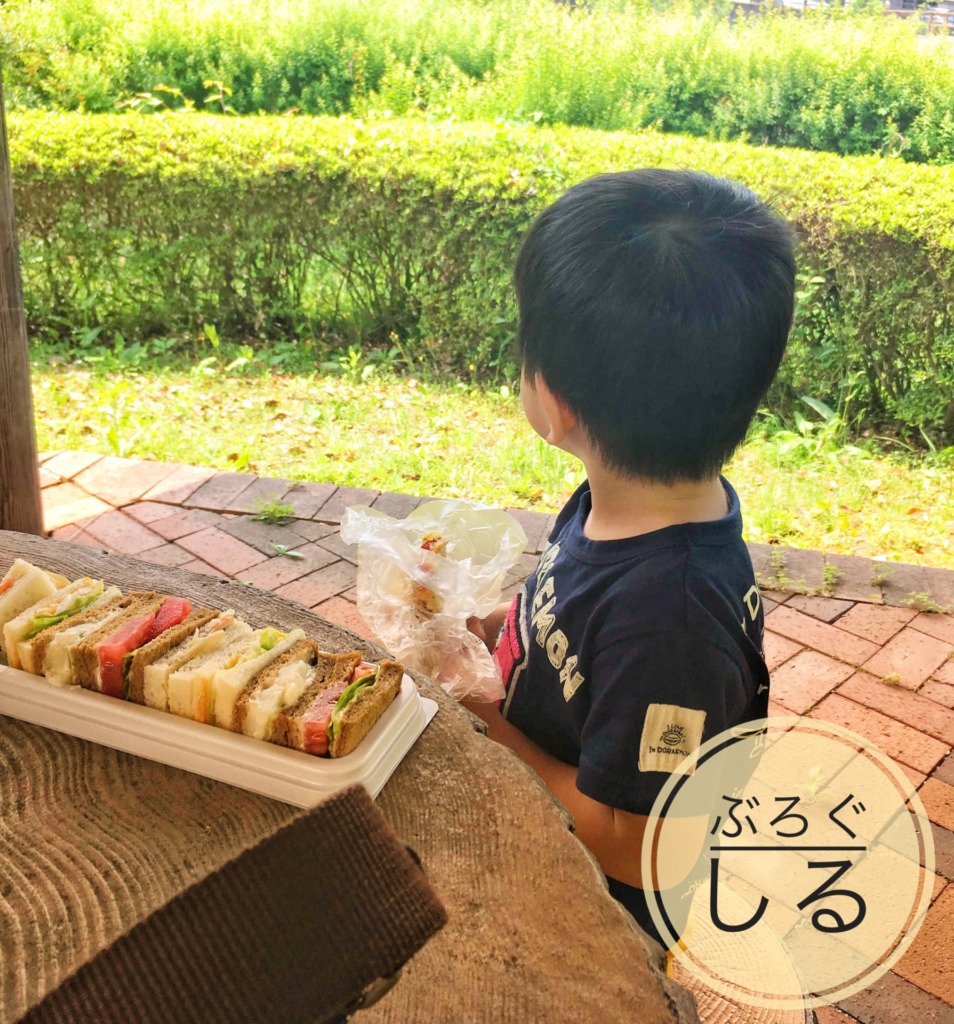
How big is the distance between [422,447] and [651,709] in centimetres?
314

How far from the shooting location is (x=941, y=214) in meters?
4.03

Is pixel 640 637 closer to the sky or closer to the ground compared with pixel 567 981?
closer to the sky

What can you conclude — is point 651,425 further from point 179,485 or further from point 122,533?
point 179,485

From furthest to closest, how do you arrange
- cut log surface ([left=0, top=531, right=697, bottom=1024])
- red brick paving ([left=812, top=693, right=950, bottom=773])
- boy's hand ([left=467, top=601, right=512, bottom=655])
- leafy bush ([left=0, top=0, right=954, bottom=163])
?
leafy bush ([left=0, top=0, right=954, bottom=163])
red brick paving ([left=812, top=693, right=950, bottom=773])
boy's hand ([left=467, top=601, right=512, bottom=655])
cut log surface ([left=0, top=531, right=697, bottom=1024])

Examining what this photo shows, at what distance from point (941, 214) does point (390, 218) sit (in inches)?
102

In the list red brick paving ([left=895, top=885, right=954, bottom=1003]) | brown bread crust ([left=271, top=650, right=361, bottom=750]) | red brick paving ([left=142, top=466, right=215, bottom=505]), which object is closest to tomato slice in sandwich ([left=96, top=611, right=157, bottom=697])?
brown bread crust ([left=271, top=650, right=361, bottom=750])

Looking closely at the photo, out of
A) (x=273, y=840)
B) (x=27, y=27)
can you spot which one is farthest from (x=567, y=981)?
(x=27, y=27)

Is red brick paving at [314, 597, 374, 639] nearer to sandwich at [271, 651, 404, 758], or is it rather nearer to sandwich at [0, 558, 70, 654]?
sandwich at [0, 558, 70, 654]

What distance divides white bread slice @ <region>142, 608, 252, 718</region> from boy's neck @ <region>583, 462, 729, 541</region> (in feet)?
1.74

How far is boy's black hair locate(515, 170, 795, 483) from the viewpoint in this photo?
1158 mm

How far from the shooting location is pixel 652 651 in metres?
1.18

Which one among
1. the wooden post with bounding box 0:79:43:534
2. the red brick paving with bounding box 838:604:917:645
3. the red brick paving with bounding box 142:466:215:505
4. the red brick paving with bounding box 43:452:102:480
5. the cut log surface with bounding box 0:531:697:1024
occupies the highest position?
the cut log surface with bounding box 0:531:697:1024

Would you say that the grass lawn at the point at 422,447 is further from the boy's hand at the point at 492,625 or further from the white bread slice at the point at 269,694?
the white bread slice at the point at 269,694

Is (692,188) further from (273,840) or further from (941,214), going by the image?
(941,214)
